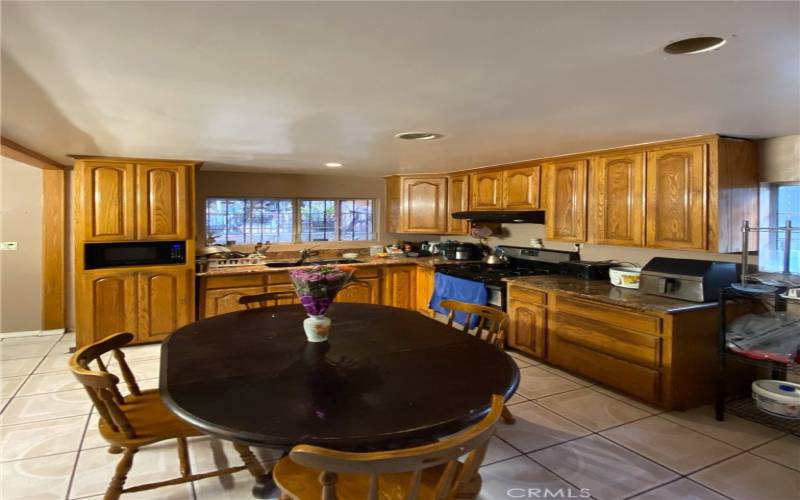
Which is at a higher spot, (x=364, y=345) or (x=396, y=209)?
(x=396, y=209)

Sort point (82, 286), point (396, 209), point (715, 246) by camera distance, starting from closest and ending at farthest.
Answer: point (715, 246)
point (82, 286)
point (396, 209)

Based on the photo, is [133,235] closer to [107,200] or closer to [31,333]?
[107,200]

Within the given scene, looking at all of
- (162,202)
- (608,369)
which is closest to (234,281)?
(162,202)

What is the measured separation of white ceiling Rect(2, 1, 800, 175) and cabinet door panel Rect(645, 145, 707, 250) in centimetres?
27

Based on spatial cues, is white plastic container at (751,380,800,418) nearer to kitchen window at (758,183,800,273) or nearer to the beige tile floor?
the beige tile floor

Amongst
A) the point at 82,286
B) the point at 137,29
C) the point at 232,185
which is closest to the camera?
the point at 137,29

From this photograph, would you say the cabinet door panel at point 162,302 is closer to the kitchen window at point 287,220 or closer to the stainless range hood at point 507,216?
the kitchen window at point 287,220

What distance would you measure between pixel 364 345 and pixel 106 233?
3.25 meters

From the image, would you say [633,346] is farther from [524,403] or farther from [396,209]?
[396,209]

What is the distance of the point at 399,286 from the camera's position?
18.2 feet

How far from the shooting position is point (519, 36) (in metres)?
1.46

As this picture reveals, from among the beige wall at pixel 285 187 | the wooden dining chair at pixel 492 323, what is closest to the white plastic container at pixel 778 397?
the wooden dining chair at pixel 492 323

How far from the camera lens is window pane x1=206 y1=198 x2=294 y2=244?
5.38m

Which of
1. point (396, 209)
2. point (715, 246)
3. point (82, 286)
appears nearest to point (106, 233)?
point (82, 286)
